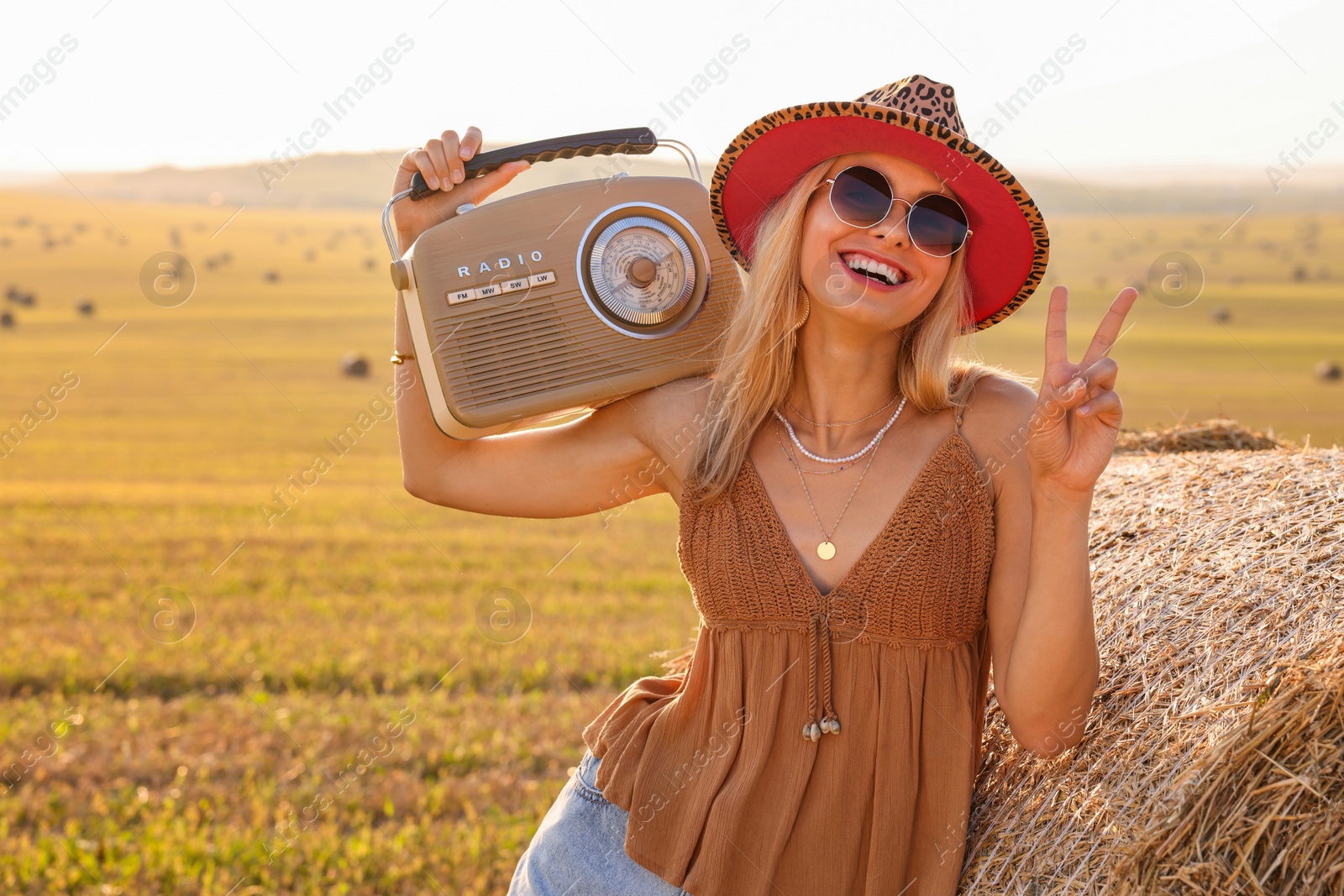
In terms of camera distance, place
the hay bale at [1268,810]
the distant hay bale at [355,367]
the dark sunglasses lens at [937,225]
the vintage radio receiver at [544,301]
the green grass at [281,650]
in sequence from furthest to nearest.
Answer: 1. the distant hay bale at [355,367]
2. the green grass at [281,650]
3. the vintage radio receiver at [544,301]
4. the dark sunglasses lens at [937,225]
5. the hay bale at [1268,810]

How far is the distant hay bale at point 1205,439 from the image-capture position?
361 centimetres

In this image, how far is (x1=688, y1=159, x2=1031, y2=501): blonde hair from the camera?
2379 millimetres

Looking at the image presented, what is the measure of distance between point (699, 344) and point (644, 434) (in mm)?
271

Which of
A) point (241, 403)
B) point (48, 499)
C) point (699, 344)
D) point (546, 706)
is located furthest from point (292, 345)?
point (699, 344)

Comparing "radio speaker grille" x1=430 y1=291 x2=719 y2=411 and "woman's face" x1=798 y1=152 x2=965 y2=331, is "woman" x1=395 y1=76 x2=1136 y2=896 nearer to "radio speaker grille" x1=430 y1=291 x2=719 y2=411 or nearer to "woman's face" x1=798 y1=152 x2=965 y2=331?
"woman's face" x1=798 y1=152 x2=965 y2=331

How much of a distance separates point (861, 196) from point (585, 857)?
1.55 meters

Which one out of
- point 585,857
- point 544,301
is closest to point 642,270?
point 544,301

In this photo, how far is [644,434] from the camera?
258 centimetres

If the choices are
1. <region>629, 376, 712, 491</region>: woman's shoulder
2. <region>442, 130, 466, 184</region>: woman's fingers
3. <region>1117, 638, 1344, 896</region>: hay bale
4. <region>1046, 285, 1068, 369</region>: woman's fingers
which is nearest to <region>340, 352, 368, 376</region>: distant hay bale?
<region>442, 130, 466, 184</region>: woman's fingers

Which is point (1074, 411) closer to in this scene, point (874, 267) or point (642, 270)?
point (874, 267)

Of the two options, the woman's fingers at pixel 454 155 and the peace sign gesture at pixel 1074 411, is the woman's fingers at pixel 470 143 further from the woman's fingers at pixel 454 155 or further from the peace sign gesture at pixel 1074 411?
the peace sign gesture at pixel 1074 411

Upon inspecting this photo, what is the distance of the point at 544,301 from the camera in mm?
2541

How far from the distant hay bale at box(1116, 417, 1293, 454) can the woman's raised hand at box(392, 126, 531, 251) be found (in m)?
2.46

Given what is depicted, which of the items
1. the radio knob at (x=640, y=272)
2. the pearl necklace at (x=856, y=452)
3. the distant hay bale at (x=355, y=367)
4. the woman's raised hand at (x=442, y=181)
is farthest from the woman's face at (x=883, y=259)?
the distant hay bale at (x=355, y=367)
